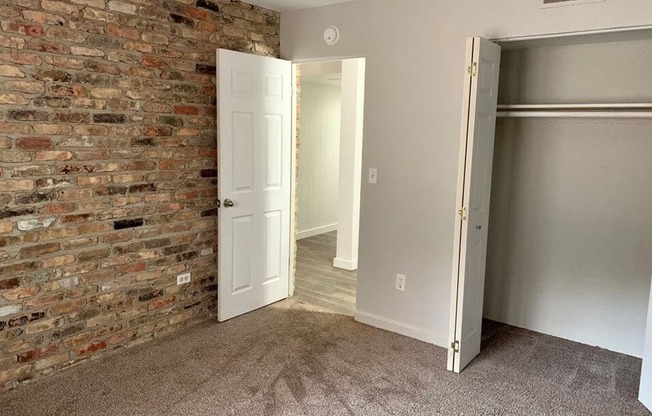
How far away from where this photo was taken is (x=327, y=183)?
734 centimetres

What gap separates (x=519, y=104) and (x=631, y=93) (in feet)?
2.32

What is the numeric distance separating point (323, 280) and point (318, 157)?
256 centimetres

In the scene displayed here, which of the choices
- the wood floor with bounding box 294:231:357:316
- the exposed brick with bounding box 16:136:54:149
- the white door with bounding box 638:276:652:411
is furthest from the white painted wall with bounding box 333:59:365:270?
the exposed brick with bounding box 16:136:54:149

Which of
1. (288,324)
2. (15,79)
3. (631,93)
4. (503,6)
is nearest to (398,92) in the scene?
(503,6)

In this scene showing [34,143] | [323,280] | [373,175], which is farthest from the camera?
[323,280]

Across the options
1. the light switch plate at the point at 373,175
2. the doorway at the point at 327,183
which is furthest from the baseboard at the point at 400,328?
the light switch plate at the point at 373,175

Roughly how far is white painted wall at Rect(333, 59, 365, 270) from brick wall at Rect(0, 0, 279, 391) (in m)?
1.60

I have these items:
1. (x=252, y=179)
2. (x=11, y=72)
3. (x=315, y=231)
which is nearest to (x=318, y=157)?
(x=315, y=231)

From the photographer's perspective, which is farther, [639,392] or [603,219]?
[603,219]

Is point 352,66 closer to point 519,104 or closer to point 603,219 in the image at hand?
point 519,104

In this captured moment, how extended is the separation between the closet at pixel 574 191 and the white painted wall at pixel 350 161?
1.71 m

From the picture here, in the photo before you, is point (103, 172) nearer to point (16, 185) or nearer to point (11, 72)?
point (16, 185)

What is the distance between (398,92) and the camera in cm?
352

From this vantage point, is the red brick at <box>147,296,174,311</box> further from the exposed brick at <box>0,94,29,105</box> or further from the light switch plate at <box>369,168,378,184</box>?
the light switch plate at <box>369,168,378,184</box>
